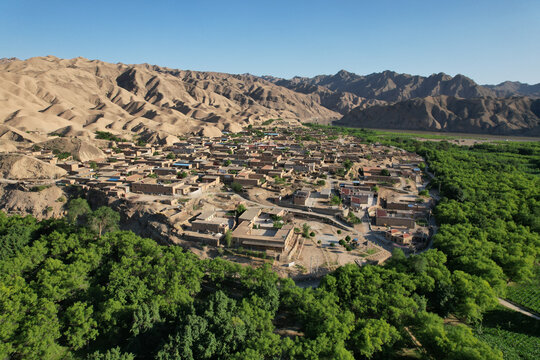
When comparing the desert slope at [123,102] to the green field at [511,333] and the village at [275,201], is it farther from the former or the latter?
the green field at [511,333]

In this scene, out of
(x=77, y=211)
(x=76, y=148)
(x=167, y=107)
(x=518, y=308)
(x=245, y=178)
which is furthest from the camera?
(x=167, y=107)

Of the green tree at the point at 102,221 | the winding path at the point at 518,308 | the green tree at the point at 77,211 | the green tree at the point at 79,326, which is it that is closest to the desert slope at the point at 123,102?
the green tree at the point at 77,211

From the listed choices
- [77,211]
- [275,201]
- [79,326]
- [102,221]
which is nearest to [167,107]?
[275,201]

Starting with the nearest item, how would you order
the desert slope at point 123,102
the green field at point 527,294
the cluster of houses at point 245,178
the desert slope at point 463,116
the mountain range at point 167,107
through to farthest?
the green field at point 527,294, the cluster of houses at point 245,178, the desert slope at point 123,102, the mountain range at point 167,107, the desert slope at point 463,116

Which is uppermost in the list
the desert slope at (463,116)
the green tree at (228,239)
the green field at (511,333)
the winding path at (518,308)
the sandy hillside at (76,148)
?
the desert slope at (463,116)

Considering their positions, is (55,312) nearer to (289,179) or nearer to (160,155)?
(289,179)

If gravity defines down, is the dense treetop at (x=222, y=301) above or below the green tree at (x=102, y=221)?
below

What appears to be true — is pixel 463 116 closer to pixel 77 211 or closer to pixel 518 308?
pixel 518 308
